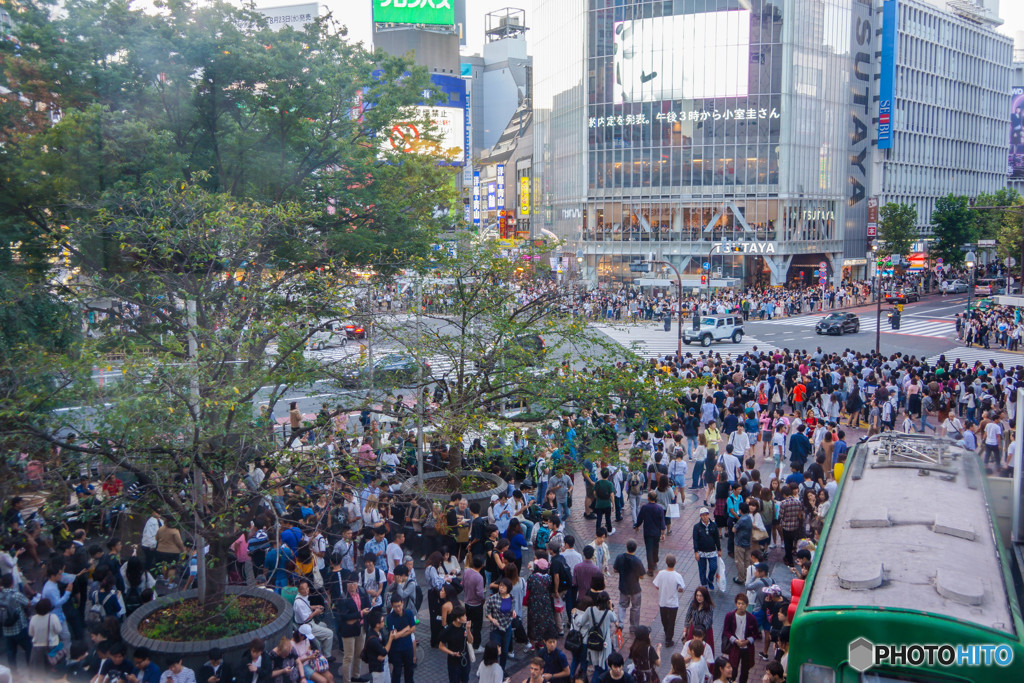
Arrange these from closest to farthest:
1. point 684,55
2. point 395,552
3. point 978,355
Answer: point 395,552, point 978,355, point 684,55

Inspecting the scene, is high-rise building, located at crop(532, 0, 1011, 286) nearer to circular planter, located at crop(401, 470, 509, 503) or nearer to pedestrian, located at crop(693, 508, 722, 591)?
circular planter, located at crop(401, 470, 509, 503)

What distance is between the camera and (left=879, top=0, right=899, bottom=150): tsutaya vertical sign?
7469 cm

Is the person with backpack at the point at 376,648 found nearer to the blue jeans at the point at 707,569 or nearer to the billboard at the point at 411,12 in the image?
the blue jeans at the point at 707,569

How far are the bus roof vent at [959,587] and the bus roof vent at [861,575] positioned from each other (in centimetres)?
41

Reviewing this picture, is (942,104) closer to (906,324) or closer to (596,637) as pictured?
(906,324)

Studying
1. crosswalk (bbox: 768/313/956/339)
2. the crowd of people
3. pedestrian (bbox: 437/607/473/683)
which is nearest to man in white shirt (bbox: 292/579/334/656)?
the crowd of people

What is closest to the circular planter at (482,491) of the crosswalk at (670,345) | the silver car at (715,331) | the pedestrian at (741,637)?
the pedestrian at (741,637)

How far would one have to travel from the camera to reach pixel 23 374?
9.78m

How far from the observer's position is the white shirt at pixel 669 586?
9.75 meters

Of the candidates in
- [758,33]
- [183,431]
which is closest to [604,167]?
[758,33]

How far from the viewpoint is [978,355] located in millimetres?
35875

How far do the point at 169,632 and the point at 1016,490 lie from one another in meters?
9.42

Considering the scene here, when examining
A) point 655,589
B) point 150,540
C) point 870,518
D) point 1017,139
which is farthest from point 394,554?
point 1017,139

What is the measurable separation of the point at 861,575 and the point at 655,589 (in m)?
6.33
